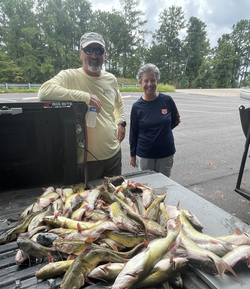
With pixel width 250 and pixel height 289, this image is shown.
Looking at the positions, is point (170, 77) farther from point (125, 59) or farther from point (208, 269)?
point (208, 269)

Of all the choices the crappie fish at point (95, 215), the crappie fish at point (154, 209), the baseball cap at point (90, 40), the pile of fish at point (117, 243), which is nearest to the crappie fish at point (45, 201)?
the pile of fish at point (117, 243)

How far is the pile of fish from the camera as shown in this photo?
136 cm

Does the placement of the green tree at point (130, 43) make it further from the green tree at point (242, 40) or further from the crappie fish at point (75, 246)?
the crappie fish at point (75, 246)

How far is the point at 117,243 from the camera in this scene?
63.2 inches

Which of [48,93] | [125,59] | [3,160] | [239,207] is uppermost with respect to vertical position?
[125,59]

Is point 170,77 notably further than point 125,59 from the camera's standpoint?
Yes

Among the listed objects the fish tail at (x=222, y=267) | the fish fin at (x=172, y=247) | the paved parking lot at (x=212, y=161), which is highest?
the fish fin at (x=172, y=247)

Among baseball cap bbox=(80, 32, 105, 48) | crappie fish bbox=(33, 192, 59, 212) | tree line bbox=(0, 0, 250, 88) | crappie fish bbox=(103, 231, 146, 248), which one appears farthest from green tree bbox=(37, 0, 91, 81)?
crappie fish bbox=(103, 231, 146, 248)

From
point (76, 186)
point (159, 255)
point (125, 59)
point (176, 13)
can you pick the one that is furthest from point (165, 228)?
point (176, 13)

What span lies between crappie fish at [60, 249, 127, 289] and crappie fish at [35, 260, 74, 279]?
7 cm

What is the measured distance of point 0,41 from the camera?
40406mm

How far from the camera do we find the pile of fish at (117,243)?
136 cm

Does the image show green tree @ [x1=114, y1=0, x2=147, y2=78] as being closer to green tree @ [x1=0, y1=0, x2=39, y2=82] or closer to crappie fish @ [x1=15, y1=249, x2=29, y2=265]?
green tree @ [x1=0, y1=0, x2=39, y2=82]

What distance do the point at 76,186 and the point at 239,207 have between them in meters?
3.24
